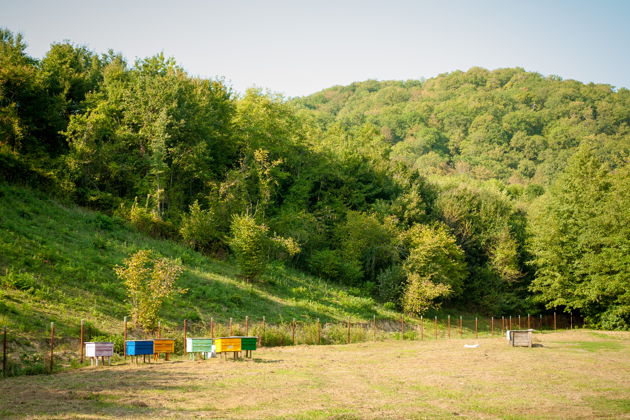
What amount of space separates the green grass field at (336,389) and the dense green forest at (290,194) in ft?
67.0

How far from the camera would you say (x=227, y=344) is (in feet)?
72.4

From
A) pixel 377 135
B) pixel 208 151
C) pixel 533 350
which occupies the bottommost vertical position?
pixel 533 350

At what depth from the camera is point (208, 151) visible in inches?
2028

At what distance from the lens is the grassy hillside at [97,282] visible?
25.7 m

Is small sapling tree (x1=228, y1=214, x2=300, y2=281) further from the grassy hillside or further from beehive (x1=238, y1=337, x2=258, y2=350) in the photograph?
beehive (x1=238, y1=337, x2=258, y2=350)

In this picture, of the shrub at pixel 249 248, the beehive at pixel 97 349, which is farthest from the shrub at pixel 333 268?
the beehive at pixel 97 349

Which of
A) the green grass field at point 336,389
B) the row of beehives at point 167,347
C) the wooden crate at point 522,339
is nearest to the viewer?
the green grass field at point 336,389

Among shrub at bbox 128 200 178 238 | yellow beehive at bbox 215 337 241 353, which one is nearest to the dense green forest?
shrub at bbox 128 200 178 238

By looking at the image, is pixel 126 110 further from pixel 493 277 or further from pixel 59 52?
pixel 493 277

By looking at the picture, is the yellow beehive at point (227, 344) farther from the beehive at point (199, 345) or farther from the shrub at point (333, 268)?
the shrub at point (333, 268)

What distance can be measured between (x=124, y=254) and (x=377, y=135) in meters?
45.3

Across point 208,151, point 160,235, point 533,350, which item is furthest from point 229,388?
point 208,151

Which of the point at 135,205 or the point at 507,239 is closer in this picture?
the point at 135,205

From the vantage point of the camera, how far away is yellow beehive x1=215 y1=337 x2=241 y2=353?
71.9 ft
